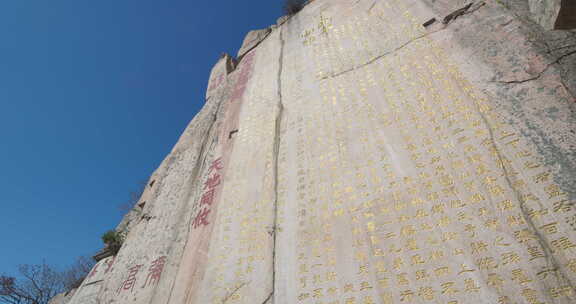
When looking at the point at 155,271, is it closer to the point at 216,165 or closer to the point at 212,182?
the point at 212,182

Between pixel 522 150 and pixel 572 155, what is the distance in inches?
8.5

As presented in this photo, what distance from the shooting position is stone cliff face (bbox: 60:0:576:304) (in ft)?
5.20

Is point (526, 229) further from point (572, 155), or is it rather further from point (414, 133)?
point (414, 133)

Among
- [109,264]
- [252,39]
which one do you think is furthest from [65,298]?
[252,39]

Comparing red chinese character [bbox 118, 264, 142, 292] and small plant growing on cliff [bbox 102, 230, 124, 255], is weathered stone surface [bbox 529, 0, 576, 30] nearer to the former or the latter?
red chinese character [bbox 118, 264, 142, 292]

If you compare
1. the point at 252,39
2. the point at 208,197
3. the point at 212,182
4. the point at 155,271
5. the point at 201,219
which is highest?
the point at 252,39

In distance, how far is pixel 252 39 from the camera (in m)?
5.84

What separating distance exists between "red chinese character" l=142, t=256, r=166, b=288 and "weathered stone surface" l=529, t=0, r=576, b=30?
362 centimetres

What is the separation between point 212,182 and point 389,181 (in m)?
2.05

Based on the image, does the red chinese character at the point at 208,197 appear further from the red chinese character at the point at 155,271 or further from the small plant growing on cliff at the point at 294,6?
the small plant growing on cliff at the point at 294,6

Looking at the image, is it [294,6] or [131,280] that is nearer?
[131,280]

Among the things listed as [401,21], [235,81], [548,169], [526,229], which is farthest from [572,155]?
[235,81]

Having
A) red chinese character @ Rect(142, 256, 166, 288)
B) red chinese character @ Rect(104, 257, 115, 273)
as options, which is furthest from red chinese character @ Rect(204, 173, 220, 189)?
red chinese character @ Rect(104, 257, 115, 273)

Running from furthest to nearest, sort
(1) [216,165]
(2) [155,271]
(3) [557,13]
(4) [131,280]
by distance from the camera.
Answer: (1) [216,165] < (4) [131,280] < (2) [155,271] < (3) [557,13]
